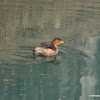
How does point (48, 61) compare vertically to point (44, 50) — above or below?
below

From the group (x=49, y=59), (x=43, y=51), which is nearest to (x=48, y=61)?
(x=49, y=59)

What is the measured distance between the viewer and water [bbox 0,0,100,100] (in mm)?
10414

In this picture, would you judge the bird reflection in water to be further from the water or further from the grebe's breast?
the grebe's breast

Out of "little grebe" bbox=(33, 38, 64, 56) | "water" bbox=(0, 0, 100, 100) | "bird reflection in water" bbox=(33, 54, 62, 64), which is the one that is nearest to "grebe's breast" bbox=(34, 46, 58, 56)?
"little grebe" bbox=(33, 38, 64, 56)

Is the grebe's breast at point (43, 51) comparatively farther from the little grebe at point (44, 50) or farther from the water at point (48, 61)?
the water at point (48, 61)

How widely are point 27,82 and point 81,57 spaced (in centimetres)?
399

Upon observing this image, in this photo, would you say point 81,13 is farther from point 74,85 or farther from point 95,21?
point 74,85

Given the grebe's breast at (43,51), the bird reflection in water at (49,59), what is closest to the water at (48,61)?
the bird reflection in water at (49,59)

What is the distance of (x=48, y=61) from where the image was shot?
1367cm

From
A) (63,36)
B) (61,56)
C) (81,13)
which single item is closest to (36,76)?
(61,56)

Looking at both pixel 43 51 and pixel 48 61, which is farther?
pixel 43 51

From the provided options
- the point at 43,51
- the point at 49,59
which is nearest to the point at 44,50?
the point at 43,51

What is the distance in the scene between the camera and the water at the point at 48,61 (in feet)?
34.2

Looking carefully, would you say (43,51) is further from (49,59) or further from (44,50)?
(49,59)
